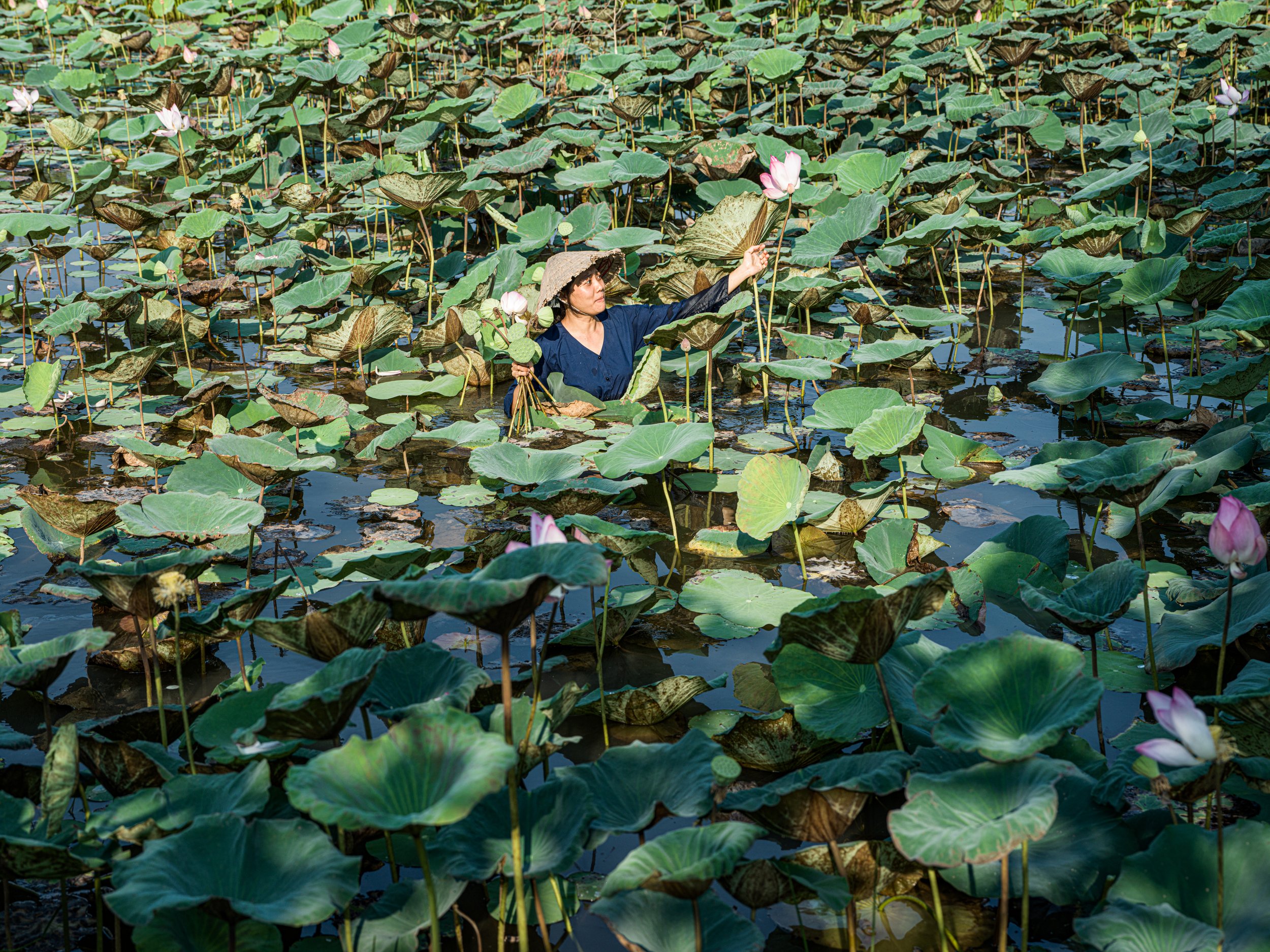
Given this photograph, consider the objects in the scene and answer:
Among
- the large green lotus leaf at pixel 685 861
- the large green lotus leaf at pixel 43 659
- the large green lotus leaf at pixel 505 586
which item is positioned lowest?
the large green lotus leaf at pixel 685 861

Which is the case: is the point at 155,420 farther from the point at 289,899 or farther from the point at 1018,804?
the point at 1018,804

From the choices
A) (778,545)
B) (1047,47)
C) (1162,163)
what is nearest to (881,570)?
(778,545)

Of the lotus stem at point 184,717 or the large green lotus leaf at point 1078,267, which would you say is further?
the large green lotus leaf at point 1078,267

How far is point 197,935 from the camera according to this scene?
1.69 meters

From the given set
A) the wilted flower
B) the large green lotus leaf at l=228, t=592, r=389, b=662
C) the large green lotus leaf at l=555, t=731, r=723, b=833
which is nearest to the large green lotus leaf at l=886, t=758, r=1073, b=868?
the large green lotus leaf at l=555, t=731, r=723, b=833

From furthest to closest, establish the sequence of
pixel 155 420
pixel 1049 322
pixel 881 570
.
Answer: pixel 1049 322, pixel 155 420, pixel 881 570

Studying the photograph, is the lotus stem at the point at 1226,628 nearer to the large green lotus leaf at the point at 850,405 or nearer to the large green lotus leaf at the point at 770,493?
the large green lotus leaf at the point at 770,493

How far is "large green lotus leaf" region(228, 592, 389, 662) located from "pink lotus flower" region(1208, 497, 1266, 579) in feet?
4.67

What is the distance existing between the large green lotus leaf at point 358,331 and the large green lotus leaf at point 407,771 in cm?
333

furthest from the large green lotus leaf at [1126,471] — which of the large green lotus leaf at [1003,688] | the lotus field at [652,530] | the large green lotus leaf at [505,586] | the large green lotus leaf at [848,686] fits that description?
the large green lotus leaf at [505,586]

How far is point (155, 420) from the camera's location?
4656 mm

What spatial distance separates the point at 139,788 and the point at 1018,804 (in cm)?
153

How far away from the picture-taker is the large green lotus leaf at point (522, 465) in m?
3.08

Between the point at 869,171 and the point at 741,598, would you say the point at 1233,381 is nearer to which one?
the point at 741,598
